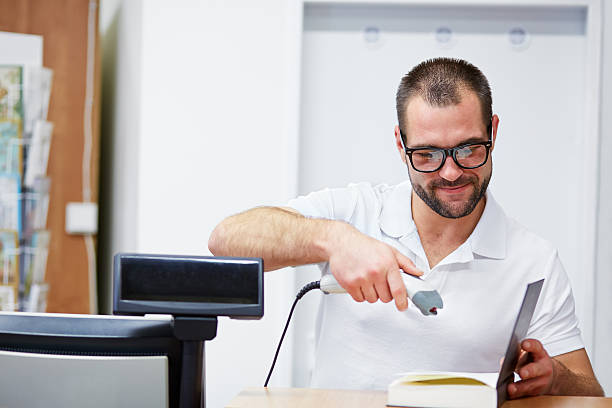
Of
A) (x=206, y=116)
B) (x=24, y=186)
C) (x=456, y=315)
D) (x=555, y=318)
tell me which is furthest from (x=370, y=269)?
(x=24, y=186)

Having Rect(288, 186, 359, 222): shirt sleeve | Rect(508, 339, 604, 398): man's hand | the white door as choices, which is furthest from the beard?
the white door

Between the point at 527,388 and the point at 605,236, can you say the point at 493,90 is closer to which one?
the point at 605,236

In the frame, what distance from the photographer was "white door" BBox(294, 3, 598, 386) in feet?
7.98

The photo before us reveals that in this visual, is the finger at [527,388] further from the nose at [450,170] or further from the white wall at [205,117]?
the white wall at [205,117]

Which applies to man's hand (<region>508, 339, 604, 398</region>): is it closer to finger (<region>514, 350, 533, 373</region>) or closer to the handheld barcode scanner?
finger (<region>514, 350, 533, 373</region>)

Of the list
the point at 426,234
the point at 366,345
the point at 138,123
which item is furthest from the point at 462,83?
the point at 138,123

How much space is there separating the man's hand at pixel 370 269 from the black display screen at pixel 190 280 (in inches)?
7.9

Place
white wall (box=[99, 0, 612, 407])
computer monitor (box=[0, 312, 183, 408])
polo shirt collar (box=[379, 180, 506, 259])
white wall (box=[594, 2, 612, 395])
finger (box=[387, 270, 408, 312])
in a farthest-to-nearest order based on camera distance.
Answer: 1. white wall (box=[99, 0, 612, 407])
2. white wall (box=[594, 2, 612, 395])
3. polo shirt collar (box=[379, 180, 506, 259])
4. finger (box=[387, 270, 408, 312])
5. computer monitor (box=[0, 312, 183, 408])

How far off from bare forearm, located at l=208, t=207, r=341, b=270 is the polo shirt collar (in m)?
0.32

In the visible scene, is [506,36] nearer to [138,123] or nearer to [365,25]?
[365,25]

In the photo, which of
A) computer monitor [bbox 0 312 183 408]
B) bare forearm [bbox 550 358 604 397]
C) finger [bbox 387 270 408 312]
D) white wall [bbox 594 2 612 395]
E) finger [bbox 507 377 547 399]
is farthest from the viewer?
white wall [bbox 594 2 612 395]

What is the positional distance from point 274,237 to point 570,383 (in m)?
0.65

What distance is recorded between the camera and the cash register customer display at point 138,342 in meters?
0.94

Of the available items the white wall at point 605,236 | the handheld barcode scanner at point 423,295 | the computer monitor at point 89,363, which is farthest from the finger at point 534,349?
the white wall at point 605,236
